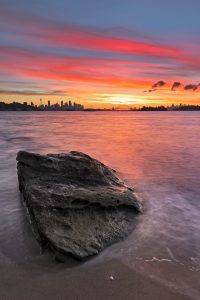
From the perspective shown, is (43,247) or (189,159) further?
(189,159)

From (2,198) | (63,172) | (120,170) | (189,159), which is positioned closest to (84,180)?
(63,172)

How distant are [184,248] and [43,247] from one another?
2647 millimetres

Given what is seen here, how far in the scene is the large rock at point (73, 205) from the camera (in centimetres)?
593

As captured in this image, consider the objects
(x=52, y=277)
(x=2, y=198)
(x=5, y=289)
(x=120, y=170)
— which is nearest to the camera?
(x=5, y=289)

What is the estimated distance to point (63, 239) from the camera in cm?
577

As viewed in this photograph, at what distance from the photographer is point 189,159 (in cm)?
1866

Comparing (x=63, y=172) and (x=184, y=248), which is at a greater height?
(x=63, y=172)

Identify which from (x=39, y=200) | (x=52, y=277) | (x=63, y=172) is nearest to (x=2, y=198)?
(x=63, y=172)

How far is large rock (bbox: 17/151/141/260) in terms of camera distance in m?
5.93

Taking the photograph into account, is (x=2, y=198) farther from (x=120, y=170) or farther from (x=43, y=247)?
(x=120, y=170)

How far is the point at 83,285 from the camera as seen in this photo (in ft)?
16.4

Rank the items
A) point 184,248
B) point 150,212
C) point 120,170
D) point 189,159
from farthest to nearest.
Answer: point 189,159, point 120,170, point 150,212, point 184,248

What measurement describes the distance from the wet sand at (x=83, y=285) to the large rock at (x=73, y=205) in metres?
0.45

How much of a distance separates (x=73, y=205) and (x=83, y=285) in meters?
2.09
